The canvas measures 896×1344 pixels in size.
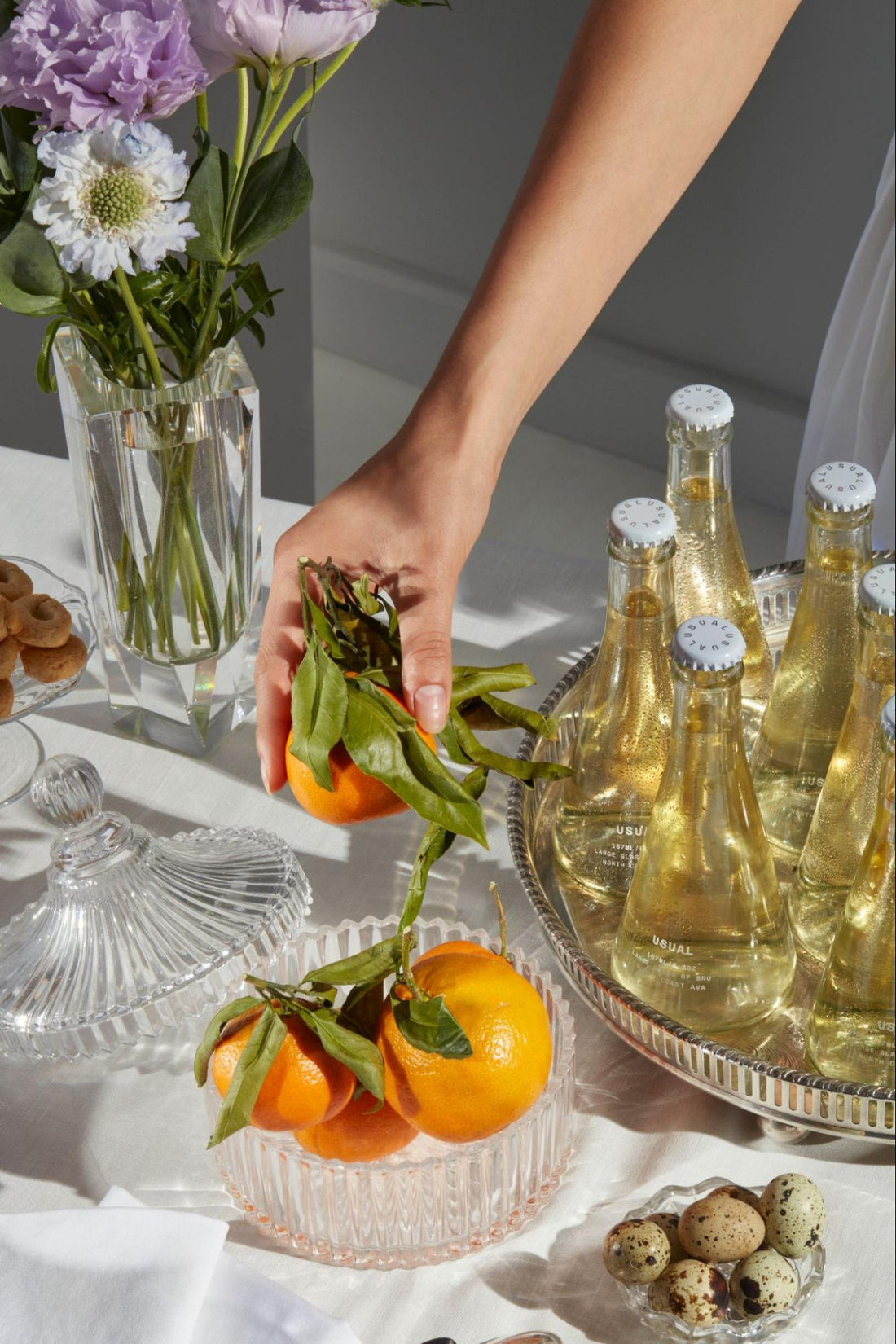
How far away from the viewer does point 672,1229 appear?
50 cm

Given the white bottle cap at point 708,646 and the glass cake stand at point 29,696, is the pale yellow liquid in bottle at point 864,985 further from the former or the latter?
the glass cake stand at point 29,696

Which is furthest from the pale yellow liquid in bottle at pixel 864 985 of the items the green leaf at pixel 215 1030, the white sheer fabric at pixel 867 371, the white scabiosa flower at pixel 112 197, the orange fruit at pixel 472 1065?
the white sheer fabric at pixel 867 371

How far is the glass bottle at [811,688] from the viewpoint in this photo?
616 mm

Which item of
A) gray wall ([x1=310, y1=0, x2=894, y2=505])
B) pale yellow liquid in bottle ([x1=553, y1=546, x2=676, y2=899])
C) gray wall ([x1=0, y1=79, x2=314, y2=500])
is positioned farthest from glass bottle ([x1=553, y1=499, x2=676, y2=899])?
gray wall ([x1=310, y1=0, x2=894, y2=505])

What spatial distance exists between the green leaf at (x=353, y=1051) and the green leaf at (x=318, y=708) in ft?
0.34

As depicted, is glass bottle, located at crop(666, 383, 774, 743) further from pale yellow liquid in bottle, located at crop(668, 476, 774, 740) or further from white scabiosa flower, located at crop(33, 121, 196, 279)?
white scabiosa flower, located at crop(33, 121, 196, 279)

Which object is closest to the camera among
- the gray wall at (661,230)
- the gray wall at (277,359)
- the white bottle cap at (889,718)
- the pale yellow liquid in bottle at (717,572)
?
the white bottle cap at (889,718)

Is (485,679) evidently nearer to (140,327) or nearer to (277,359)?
(140,327)

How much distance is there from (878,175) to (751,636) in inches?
56.3

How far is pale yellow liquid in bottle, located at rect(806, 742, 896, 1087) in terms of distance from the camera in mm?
503

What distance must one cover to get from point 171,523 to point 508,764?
0.73 ft

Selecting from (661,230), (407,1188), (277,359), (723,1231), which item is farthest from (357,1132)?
(661,230)

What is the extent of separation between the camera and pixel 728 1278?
0.49 m

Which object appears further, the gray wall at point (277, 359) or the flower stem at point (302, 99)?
the gray wall at point (277, 359)
